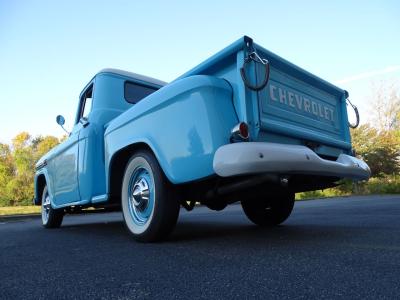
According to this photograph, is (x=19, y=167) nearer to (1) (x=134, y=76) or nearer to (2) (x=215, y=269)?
(1) (x=134, y=76)

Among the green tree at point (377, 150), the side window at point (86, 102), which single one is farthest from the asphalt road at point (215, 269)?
the green tree at point (377, 150)

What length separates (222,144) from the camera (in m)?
2.45

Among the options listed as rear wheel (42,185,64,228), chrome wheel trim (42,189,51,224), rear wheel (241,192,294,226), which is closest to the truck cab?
rear wheel (42,185,64,228)

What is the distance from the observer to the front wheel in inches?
114

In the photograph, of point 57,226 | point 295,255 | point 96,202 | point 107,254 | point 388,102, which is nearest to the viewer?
point 295,255

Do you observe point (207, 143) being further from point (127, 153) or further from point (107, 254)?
point (127, 153)

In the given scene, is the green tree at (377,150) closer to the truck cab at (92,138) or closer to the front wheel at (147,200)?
the truck cab at (92,138)

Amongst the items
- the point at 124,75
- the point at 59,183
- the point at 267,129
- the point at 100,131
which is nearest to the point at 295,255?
the point at 267,129

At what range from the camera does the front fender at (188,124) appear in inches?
98.4

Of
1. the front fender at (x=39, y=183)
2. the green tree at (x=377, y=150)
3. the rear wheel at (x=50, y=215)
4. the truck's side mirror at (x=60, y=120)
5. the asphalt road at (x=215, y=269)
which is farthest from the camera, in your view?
the green tree at (x=377, y=150)

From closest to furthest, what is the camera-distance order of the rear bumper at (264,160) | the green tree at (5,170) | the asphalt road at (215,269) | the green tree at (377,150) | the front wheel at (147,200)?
the asphalt road at (215,269), the rear bumper at (264,160), the front wheel at (147,200), the green tree at (377,150), the green tree at (5,170)

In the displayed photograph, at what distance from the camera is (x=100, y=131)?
4.23 metres

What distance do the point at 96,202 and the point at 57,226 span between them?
2.39 m

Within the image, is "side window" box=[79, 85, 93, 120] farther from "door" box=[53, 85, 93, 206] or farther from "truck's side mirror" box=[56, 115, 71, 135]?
"truck's side mirror" box=[56, 115, 71, 135]
